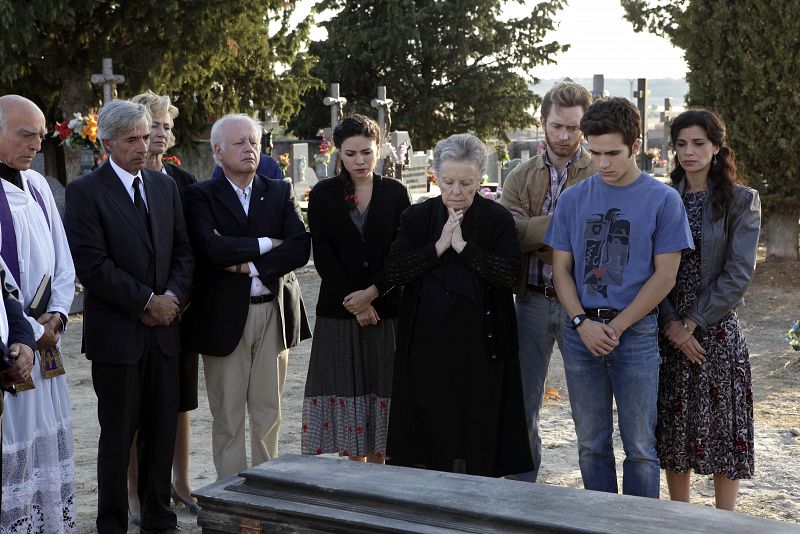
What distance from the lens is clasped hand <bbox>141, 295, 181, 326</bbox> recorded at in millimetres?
4410

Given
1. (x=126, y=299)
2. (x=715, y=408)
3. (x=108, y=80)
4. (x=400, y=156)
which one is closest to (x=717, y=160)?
(x=715, y=408)

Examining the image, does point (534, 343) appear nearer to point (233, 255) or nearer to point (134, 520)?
point (233, 255)

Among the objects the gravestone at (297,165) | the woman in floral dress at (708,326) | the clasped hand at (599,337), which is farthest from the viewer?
the gravestone at (297,165)

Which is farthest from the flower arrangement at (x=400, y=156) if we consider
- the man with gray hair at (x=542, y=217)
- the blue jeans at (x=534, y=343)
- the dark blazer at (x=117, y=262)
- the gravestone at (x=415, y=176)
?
the dark blazer at (x=117, y=262)

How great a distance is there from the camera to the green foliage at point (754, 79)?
446 inches

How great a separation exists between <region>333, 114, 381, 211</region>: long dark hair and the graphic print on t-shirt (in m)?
1.26

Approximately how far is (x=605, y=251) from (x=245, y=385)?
6.19 feet

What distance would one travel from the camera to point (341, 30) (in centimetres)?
3441

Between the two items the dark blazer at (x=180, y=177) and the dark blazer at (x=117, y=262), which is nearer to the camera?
the dark blazer at (x=117, y=262)

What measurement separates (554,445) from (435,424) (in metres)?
1.89

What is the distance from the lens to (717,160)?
4324 mm

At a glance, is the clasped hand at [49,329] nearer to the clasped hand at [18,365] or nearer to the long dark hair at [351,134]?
the clasped hand at [18,365]

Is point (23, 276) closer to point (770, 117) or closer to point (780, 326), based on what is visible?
point (780, 326)

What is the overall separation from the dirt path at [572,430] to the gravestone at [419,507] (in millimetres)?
1385
